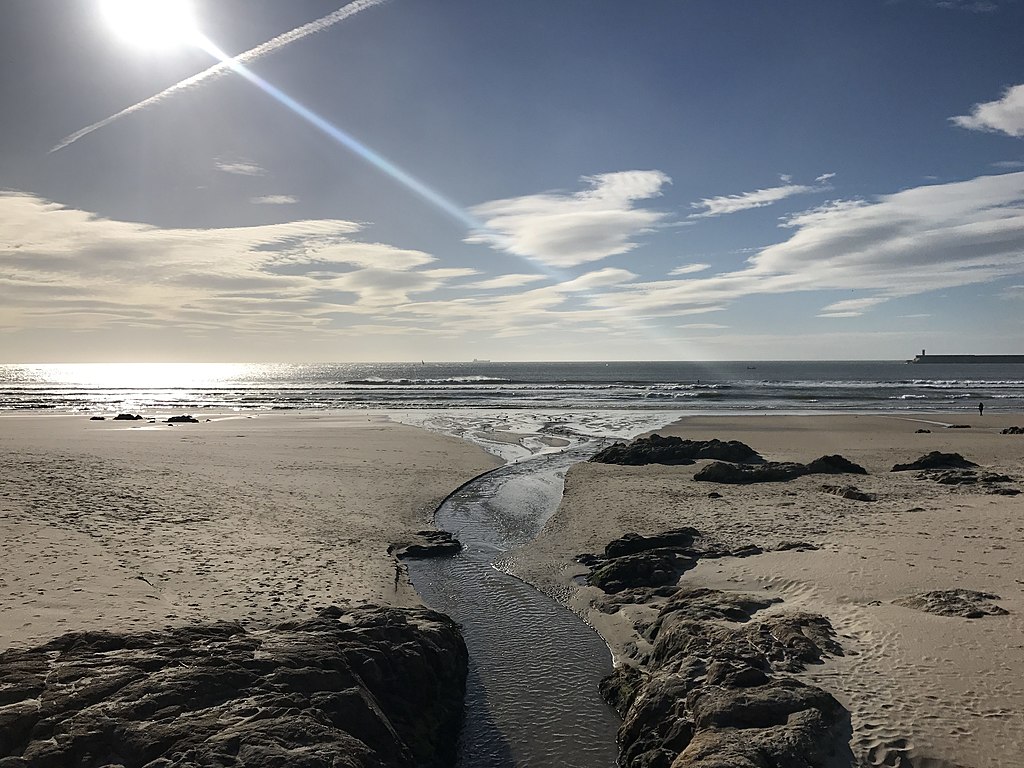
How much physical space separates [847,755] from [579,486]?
52.4ft

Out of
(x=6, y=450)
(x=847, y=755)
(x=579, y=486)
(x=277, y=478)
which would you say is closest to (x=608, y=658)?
(x=847, y=755)

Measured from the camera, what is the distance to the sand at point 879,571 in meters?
6.88

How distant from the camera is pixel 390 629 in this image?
8625mm

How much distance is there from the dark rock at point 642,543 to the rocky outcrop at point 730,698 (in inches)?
160

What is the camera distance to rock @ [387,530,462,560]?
14.9 m

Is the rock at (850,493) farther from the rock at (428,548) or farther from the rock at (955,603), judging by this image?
the rock at (428,548)

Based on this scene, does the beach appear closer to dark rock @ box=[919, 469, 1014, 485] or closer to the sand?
the sand

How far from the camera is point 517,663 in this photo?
9.91m

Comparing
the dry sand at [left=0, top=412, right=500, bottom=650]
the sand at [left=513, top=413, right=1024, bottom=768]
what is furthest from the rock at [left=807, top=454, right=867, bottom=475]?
the dry sand at [left=0, top=412, right=500, bottom=650]

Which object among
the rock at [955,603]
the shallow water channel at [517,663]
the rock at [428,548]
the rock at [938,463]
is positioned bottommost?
the shallow water channel at [517,663]

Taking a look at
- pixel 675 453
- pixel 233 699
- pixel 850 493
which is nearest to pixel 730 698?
pixel 233 699

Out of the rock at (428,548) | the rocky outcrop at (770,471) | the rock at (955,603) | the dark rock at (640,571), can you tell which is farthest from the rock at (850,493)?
the rock at (428,548)

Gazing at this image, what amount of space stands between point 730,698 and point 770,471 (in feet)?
54.5

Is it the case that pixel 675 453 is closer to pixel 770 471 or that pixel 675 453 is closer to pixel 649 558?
pixel 770 471
